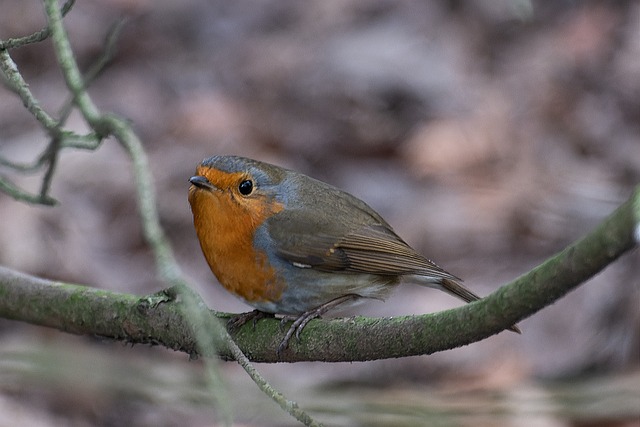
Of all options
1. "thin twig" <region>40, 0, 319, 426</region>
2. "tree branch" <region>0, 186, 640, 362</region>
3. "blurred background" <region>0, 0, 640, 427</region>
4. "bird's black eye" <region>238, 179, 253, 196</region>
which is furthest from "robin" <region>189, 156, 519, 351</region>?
"thin twig" <region>40, 0, 319, 426</region>

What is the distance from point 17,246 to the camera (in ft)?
16.3

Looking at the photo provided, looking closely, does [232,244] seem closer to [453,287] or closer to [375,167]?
[453,287]

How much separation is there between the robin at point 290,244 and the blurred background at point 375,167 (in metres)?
0.43

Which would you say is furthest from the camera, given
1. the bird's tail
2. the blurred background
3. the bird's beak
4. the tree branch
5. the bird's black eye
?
the blurred background

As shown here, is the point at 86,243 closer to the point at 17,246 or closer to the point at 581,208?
the point at 17,246

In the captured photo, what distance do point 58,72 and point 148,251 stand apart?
2226 mm

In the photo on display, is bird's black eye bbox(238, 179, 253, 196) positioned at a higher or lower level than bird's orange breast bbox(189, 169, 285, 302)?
higher

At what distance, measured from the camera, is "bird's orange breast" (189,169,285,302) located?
314cm

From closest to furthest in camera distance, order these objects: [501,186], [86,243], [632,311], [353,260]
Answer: [353,260], [632,311], [86,243], [501,186]

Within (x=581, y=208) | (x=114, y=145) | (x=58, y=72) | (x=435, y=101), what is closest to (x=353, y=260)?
(x=581, y=208)

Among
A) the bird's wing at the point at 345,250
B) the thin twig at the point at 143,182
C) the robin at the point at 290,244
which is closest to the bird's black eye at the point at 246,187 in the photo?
the robin at the point at 290,244

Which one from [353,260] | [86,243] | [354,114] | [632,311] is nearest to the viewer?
[353,260]

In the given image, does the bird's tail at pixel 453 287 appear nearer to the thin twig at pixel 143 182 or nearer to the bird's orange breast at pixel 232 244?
the bird's orange breast at pixel 232 244

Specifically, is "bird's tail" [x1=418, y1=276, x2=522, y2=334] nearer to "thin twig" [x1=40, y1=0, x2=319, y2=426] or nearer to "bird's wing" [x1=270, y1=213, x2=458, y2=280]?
"bird's wing" [x1=270, y1=213, x2=458, y2=280]
